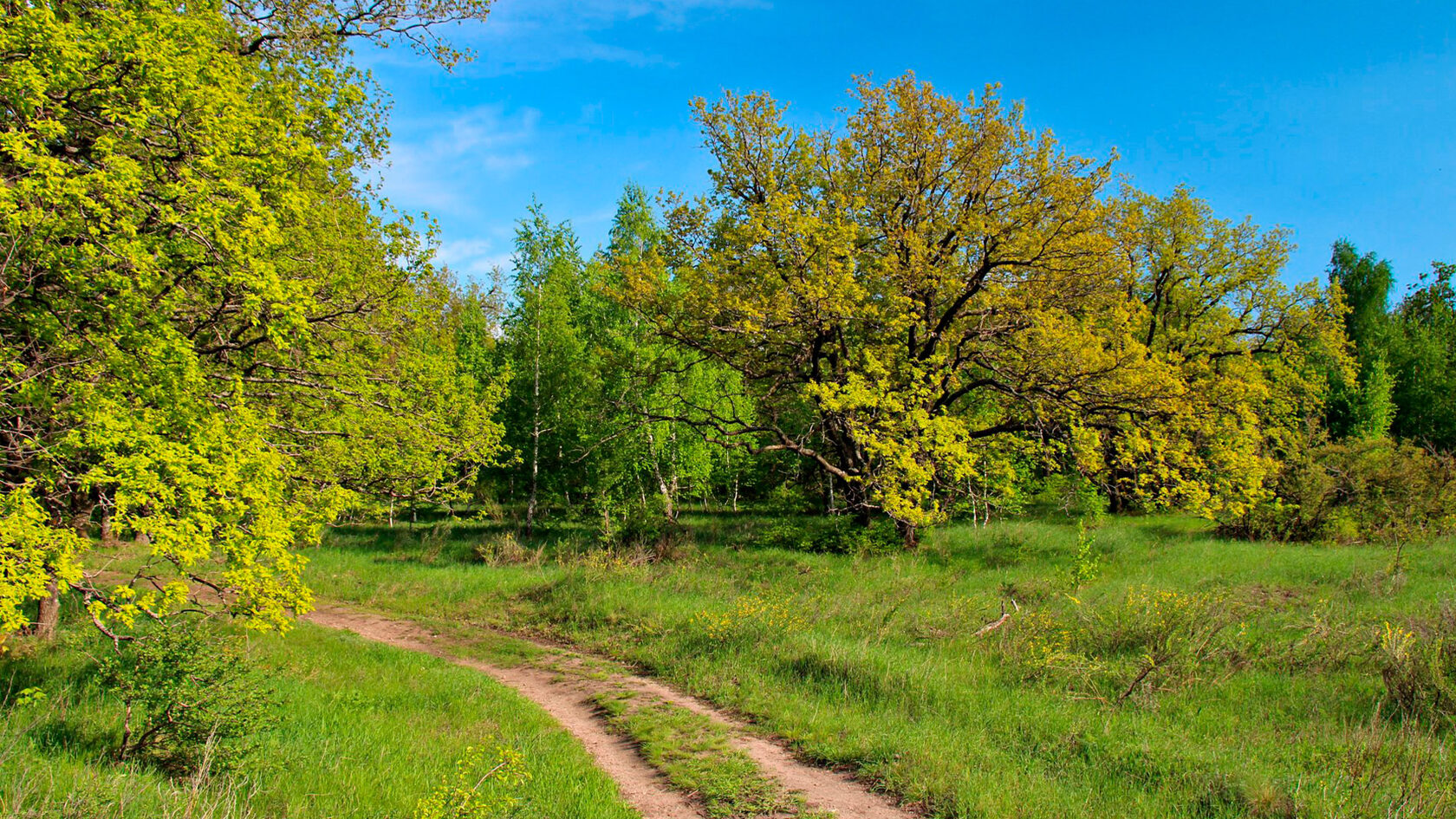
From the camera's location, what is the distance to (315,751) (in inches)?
265

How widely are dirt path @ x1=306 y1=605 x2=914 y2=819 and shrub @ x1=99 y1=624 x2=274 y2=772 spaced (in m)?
3.35

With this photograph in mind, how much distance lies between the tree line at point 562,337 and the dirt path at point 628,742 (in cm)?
341

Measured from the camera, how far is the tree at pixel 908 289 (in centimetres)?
1591

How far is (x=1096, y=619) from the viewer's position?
1088cm

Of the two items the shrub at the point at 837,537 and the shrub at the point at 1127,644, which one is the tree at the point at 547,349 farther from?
the shrub at the point at 1127,644

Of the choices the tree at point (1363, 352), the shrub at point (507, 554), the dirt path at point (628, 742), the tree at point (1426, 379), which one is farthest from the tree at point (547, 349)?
the tree at point (1426, 379)

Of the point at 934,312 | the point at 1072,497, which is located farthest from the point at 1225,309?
the point at 934,312

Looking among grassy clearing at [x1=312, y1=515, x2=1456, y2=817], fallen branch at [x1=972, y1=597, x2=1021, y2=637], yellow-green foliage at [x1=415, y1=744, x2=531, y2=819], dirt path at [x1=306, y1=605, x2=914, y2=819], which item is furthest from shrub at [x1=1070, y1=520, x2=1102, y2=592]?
yellow-green foliage at [x1=415, y1=744, x2=531, y2=819]

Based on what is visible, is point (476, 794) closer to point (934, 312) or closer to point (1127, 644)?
point (1127, 644)

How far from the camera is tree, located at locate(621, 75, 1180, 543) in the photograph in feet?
52.2

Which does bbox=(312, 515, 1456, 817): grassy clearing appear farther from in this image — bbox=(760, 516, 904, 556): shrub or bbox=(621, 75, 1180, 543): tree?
bbox=(621, 75, 1180, 543): tree

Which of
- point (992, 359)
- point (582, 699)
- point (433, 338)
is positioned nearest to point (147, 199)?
point (582, 699)

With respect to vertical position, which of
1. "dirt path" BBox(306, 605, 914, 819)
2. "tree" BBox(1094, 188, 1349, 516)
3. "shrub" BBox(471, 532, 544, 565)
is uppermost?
"tree" BBox(1094, 188, 1349, 516)

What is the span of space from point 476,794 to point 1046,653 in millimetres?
7504
